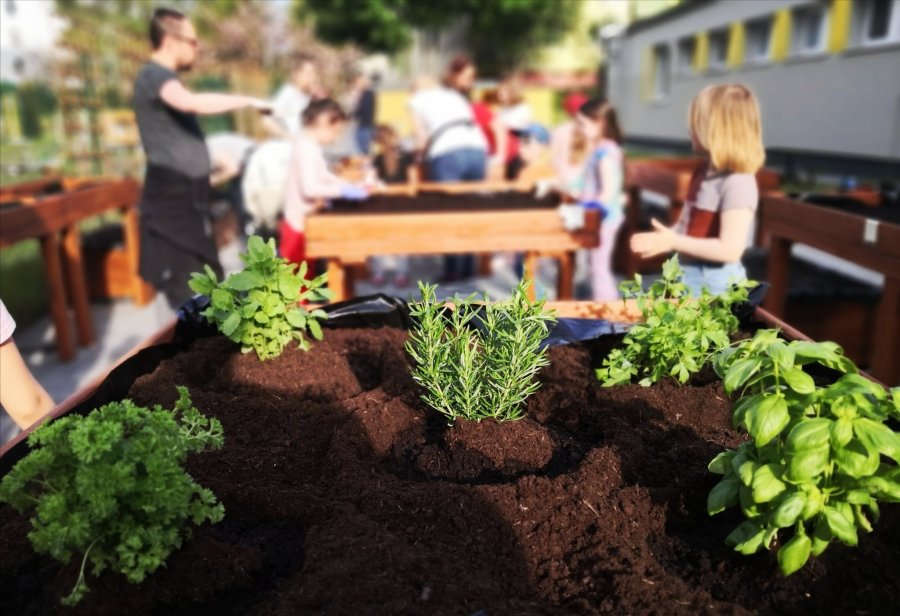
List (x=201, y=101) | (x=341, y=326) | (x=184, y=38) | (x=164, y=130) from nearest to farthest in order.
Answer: (x=341, y=326)
(x=201, y=101)
(x=184, y=38)
(x=164, y=130)

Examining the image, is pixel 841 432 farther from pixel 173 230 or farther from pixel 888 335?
pixel 173 230

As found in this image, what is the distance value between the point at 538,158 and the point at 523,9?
3204 centimetres

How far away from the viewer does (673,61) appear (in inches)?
869

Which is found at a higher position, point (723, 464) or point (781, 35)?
point (781, 35)

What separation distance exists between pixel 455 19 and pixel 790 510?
40.6m

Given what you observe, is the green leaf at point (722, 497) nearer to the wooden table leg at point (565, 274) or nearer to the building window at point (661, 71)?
the wooden table leg at point (565, 274)

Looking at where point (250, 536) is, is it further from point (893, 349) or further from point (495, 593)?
point (893, 349)

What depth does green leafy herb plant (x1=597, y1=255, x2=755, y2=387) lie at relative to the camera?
1.97 metres

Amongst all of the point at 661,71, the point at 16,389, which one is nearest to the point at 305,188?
the point at 16,389

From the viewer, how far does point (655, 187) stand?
6270mm

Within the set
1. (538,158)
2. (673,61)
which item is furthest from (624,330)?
(673,61)

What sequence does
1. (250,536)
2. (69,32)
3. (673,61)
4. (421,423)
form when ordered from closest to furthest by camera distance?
(250,536)
(421,423)
(69,32)
(673,61)

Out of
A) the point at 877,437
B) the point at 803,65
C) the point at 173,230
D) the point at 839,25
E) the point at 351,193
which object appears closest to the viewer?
the point at 877,437

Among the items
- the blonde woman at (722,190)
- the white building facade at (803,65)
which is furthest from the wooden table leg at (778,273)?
the white building facade at (803,65)
